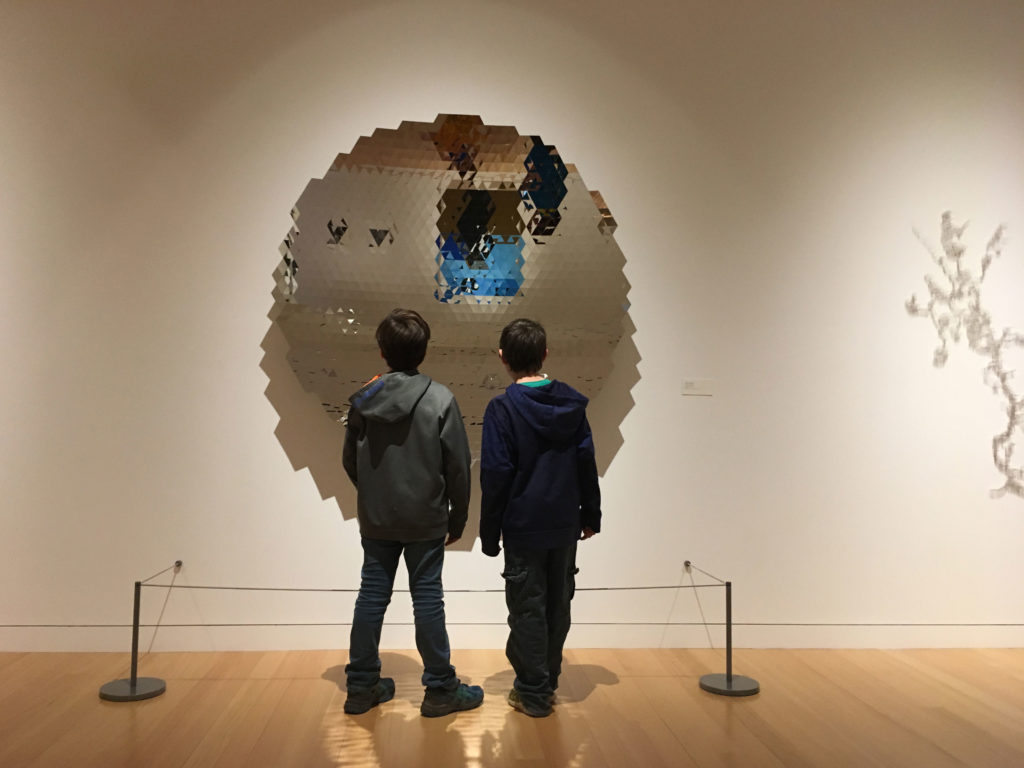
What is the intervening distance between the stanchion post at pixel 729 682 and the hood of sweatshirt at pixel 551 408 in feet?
2.75

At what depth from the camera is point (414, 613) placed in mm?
2777

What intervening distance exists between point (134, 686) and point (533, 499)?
1.49 m

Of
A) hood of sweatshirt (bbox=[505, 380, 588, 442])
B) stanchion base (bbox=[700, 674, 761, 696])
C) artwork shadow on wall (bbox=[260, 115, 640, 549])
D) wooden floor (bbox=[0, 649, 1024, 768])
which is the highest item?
artwork shadow on wall (bbox=[260, 115, 640, 549])

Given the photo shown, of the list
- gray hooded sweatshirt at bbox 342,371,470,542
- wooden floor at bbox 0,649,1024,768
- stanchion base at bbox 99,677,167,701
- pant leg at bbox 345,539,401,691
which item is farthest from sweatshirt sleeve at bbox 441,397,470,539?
stanchion base at bbox 99,677,167,701

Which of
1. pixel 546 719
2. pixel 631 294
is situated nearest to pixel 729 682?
pixel 546 719

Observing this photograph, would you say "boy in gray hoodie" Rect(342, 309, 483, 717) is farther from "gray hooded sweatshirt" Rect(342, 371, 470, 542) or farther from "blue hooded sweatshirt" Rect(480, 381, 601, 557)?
"blue hooded sweatshirt" Rect(480, 381, 601, 557)

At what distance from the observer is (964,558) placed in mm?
3682

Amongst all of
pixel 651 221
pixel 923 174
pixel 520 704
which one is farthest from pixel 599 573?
pixel 923 174

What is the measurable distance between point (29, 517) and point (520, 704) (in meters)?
2.03

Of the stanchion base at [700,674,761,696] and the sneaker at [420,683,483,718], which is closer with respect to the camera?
the sneaker at [420,683,483,718]

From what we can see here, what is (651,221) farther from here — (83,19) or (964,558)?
(83,19)

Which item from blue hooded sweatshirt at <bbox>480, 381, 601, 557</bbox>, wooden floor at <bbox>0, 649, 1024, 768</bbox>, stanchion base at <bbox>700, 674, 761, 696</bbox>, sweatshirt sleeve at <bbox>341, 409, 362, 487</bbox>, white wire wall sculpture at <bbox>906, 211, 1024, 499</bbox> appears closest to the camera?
wooden floor at <bbox>0, 649, 1024, 768</bbox>

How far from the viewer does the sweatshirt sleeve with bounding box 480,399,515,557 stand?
272cm

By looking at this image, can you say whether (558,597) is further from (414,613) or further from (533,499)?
(414,613)
